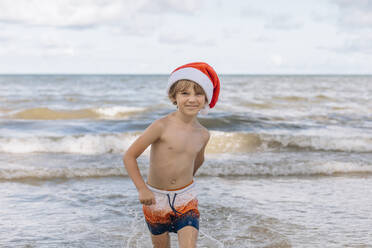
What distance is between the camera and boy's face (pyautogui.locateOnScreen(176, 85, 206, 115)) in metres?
2.66

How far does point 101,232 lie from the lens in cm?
434

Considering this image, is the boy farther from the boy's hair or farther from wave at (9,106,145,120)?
wave at (9,106,145,120)

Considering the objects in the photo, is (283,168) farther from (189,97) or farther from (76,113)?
(76,113)

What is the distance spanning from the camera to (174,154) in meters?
2.74

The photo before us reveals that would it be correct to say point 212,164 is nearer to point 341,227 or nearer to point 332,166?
point 332,166

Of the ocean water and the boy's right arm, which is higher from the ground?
the boy's right arm

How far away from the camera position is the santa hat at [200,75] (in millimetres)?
2637

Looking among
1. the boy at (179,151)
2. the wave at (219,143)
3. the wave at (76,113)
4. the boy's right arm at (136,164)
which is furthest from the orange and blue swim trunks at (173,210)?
the wave at (76,113)

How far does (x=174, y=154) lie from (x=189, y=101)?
35 cm

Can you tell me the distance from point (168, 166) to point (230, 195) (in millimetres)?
3180

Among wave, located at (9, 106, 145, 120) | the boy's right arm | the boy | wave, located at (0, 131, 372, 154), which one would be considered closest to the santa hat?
the boy

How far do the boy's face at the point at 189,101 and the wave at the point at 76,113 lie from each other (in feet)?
43.6

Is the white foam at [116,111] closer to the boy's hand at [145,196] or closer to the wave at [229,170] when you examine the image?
the wave at [229,170]

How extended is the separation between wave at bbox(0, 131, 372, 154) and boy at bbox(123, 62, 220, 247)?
22.7ft
